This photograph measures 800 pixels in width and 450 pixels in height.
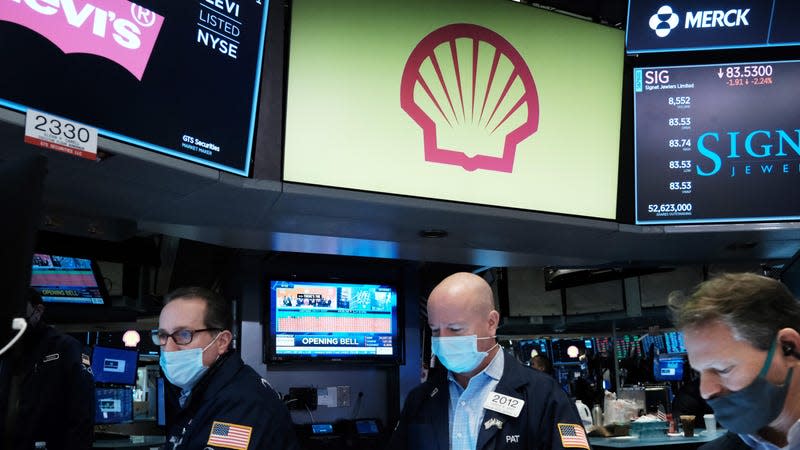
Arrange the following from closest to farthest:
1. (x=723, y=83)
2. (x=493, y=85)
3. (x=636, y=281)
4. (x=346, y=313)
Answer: (x=493, y=85) < (x=723, y=83) < (x=346, y=313) < (x=636, y=281)

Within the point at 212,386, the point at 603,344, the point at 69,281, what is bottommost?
the point at 603,344

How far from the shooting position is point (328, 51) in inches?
138

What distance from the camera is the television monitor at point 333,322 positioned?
5176 mm

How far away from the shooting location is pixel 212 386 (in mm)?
2559

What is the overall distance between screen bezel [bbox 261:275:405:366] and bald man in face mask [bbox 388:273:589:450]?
245 cm

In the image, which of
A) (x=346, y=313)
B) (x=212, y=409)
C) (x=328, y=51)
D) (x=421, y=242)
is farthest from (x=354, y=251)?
(x=212, y=409)

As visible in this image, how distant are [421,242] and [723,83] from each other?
6.26 feet

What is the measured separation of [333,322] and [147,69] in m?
2.83

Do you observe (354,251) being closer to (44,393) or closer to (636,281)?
(44,393)

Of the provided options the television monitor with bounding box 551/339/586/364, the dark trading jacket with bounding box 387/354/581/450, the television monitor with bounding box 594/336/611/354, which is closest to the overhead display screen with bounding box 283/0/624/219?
the dark trading jacket with bounding box 387/354/581/450

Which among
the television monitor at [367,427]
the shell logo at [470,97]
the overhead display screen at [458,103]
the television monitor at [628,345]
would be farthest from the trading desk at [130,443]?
the television monitor at [628,345]

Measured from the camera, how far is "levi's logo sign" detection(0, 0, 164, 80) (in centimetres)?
243

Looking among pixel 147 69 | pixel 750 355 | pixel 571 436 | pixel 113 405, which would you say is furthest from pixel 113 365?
pixel 750 355

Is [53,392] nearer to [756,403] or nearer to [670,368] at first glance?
[756,403]
